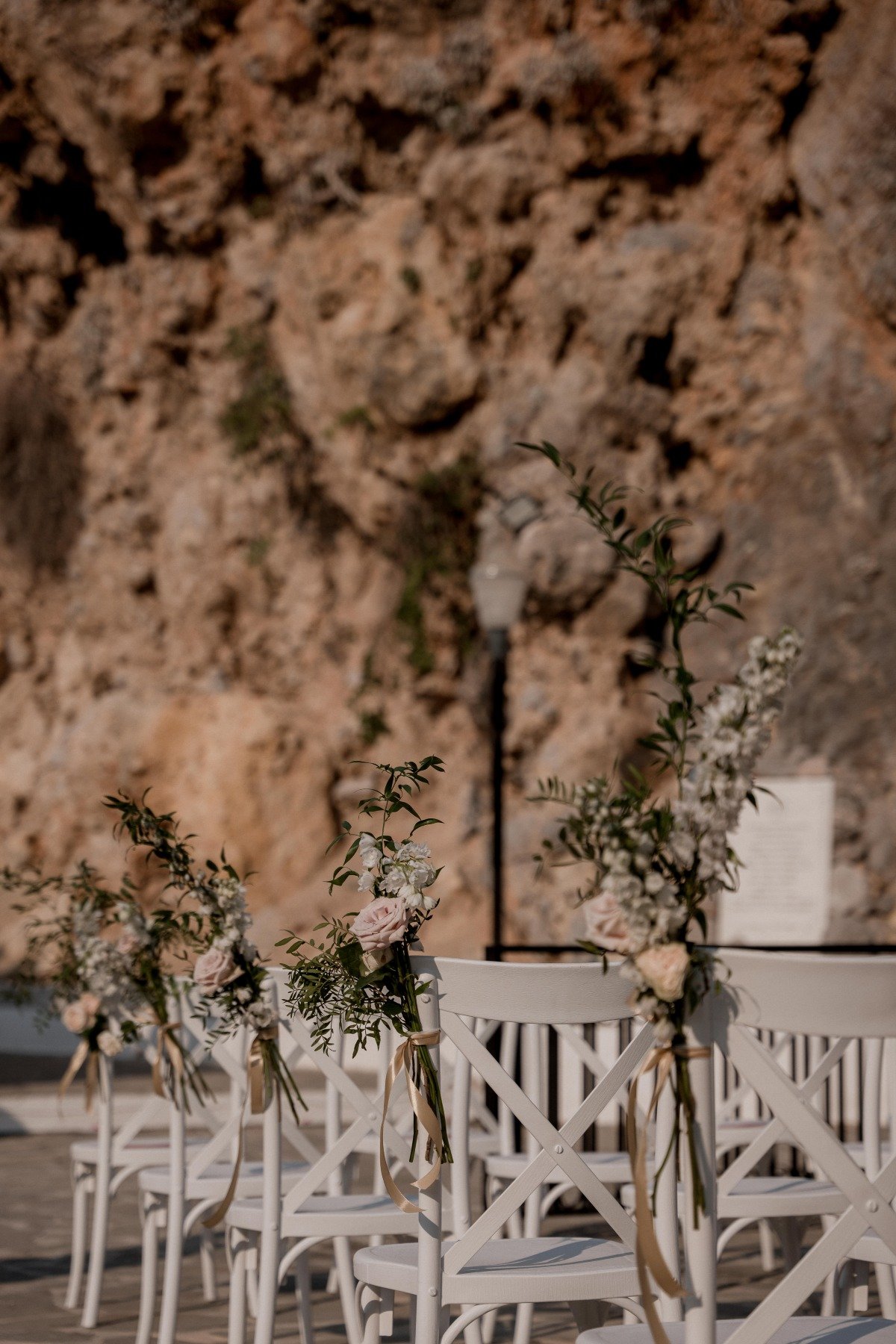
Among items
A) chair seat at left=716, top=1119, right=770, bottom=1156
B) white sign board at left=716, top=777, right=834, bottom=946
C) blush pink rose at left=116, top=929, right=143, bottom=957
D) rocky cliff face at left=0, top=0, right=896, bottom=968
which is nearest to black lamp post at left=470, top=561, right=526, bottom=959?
white sign board at left=716, top=777, right=834, bottom=946

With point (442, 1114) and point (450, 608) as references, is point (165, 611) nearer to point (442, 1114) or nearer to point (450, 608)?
point (450, 608)

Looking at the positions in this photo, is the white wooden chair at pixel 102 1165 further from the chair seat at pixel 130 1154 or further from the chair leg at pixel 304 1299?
the chair leg at pixel 304 1299

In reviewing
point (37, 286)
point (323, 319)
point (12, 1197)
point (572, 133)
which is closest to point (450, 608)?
point (323, 319)

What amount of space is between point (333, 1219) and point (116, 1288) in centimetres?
199

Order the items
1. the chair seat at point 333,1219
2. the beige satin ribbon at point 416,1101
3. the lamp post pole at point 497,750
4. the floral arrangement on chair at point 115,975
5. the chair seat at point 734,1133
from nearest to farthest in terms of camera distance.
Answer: the beige satin ribbon at point 416,1101, the chair seat at point 333,1219, the floral arrangement on chair at point 115,975, the chair seat at point 734,1133, the lamp post pole at point 497,750

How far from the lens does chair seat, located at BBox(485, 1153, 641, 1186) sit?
3875 mm

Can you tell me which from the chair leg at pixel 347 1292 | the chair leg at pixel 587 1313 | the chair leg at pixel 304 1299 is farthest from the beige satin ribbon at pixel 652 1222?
the chair leg at pixel 304 1299

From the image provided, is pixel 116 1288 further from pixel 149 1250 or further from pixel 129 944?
pixel 129 944

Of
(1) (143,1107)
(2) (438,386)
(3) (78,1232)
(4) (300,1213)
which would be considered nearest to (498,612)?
(2) (438,386)

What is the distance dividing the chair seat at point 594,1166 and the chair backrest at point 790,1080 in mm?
1896

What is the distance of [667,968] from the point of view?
194 cm

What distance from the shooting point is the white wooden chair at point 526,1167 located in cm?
243

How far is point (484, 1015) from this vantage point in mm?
2480

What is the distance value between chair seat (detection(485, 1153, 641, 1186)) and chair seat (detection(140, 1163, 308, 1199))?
0.52m
